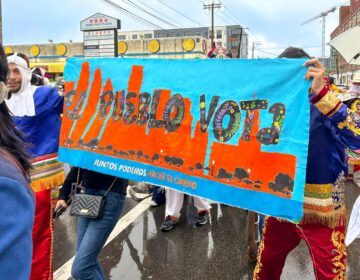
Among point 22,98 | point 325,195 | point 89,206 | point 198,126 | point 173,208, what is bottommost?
point 173,208

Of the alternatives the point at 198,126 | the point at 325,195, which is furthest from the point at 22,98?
the point at 325,195

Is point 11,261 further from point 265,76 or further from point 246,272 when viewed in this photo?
point 246,272

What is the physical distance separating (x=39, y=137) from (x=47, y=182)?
389mm

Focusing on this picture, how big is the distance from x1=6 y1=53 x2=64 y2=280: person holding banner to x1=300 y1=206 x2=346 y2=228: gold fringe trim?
191 centimetres

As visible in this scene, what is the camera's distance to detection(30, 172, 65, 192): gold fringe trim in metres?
2.89

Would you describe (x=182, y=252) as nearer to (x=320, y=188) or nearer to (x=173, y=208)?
(x=173, y=208)

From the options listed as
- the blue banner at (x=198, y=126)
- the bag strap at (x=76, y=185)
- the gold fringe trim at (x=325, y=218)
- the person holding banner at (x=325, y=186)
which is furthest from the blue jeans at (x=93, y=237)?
the gold fringe trim at (x=325, y=218)

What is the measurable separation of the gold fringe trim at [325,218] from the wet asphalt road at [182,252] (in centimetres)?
143

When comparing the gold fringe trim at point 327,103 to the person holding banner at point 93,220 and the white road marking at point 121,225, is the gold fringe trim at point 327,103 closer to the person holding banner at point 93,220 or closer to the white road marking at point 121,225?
the person holding banner at point 93,220

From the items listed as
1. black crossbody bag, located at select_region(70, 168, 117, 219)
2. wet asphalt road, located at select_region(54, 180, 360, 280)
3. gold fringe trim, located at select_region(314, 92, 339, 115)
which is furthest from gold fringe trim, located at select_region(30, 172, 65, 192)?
gold fringe trim, located at select_region(314, 92, 339, 115)

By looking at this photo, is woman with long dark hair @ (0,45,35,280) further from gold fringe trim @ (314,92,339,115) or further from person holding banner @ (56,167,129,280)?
gold fringe trim @ (314,92,339,115)

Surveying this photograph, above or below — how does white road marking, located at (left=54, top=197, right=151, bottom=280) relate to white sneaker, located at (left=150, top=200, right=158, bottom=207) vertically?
below

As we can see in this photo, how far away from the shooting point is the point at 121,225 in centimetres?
477

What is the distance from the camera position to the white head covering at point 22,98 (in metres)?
2.88
